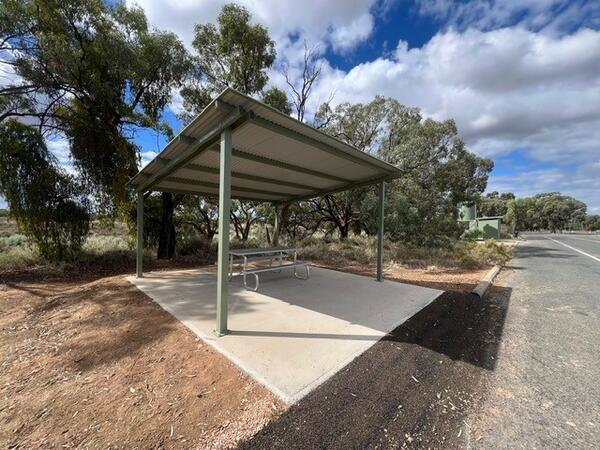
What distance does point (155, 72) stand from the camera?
26.2ft

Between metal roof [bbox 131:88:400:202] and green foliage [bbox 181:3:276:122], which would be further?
green foliage [bbox 181:3:276:122]

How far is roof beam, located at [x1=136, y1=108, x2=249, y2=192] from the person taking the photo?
9.59 ft

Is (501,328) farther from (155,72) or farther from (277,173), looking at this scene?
(155,72)

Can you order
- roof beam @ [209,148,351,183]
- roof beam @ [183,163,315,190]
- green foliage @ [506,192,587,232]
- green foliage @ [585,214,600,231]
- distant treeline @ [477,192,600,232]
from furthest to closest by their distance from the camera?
green foliage @ [585,214,600,231] < green foliage @ [506,192,587,232] < distant treeline @ [477,192,600,232] < roof beam @ [183,163,315,190] < roof beam @ [209,148,351,183]

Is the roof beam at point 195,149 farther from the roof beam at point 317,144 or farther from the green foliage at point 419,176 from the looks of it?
the green foliage at point 419,176

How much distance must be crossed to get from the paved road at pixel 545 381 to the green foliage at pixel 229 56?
413 inches

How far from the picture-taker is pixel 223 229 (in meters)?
3.05

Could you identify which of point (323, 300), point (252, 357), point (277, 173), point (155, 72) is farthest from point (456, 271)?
point (155, 72)

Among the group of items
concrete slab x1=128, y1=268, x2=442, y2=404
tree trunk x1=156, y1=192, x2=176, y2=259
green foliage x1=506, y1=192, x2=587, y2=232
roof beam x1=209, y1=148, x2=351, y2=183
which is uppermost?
green foliage x1=506, y1=192, x2=587, y2=232

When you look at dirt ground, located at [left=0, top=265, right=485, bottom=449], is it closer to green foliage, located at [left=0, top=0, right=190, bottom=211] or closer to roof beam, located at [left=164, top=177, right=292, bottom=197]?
roof beam, located at [left=164, top=177, right=292, bottom=197]

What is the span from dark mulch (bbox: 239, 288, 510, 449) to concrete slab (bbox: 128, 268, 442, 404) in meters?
0.18

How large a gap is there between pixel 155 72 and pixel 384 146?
1040 cm

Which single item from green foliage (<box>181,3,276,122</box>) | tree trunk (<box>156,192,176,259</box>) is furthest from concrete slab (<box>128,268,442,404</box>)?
green foliage (<box>181,3,276,122</box>)

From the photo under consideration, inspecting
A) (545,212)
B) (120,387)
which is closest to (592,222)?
(545,212)
